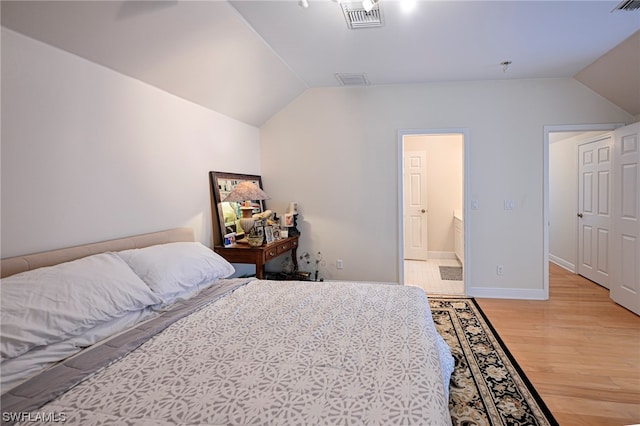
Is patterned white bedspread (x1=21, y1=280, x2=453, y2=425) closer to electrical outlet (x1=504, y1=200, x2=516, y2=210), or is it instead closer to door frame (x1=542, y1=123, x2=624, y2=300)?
electrical outlet (x1=504, y1=200, x2=516, y2=210)

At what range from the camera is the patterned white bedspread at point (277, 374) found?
107 centimetres

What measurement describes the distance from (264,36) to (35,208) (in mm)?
2135

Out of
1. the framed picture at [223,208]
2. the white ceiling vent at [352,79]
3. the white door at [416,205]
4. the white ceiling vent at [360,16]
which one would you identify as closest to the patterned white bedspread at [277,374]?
the framed picture at [223,208]

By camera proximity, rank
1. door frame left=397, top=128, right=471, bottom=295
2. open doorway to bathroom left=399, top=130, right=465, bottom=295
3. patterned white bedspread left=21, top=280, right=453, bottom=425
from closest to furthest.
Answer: patterned white bedspread left=21, top=280, right=453, bottom=425
door frame left=397, top=128, right=471, bottom=295
open doorway to bathroom left=399, top=130, right=465, bottom=295

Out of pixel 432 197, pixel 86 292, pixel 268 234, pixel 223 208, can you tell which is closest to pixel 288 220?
pixel 268 234

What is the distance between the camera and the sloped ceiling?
202cm

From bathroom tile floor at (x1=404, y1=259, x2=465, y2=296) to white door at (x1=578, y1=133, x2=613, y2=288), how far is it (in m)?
1.75

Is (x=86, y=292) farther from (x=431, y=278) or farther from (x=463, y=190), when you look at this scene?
(x=431, y=278)

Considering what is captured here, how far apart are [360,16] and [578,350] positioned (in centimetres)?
321

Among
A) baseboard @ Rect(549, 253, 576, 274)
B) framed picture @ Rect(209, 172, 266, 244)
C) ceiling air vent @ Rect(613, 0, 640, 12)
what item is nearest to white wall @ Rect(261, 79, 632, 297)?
framed picture @ Rect(209, 172, 266, 244)

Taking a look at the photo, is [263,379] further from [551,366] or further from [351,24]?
[351,24]

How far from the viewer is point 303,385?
3.94 ft

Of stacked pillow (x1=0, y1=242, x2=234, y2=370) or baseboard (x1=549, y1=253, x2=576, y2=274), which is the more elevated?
stacked pillow (x1=0, y1=242, x2=234, y2=370)

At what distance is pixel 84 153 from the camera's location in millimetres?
2092
